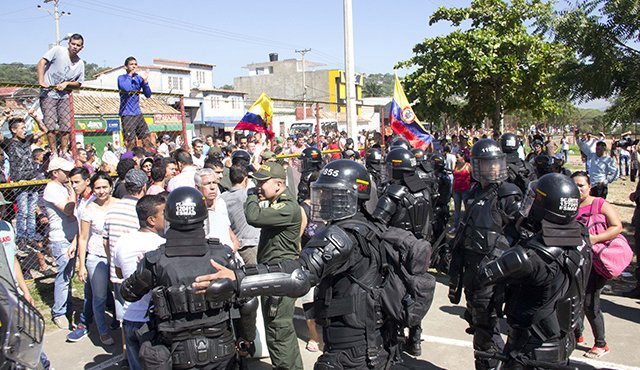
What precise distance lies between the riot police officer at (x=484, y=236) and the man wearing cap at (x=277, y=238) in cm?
150

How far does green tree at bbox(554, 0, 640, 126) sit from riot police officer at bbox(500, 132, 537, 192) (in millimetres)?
1250

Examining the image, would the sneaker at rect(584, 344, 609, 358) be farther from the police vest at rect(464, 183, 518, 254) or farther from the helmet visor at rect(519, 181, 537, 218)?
the helmet visor at rect(519, 181, 537, 218)

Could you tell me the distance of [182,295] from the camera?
3338 millimetres

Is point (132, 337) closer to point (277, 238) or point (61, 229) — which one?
point (277, 238)

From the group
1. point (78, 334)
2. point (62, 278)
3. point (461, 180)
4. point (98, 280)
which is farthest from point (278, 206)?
point (461, 180)

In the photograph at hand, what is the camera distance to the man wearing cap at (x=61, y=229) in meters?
6.37

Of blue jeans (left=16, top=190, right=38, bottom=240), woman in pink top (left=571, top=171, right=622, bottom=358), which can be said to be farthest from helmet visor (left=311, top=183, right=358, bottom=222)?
blue jeans (left=16, top=190, right=38, bottom=240)

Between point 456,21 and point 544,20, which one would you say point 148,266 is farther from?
point 456,21

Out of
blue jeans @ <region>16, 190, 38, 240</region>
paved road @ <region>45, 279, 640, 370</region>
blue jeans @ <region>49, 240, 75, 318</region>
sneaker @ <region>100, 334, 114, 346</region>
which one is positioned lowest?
paved road @ <region>45, 279, 640, 370</region>

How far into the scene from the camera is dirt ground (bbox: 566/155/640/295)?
7516mm

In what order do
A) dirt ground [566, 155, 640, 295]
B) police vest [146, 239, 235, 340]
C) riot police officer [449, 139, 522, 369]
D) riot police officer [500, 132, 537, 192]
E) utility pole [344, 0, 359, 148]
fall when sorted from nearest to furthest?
police vest [146, 239, 235, 340] < riot police officer [449, 139, 522, 369] < riot police officer [500, 132, 537, 192] < dirt ground [566, 155, 640, 295] < utility pole [344, 0, 359, 148]

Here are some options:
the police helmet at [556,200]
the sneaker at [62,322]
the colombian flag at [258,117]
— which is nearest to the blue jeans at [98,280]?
the sneaker at [62,322]

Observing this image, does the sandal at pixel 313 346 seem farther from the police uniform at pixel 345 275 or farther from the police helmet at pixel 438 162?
the police helmet at pixel 438 162

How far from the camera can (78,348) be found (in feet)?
19.5
